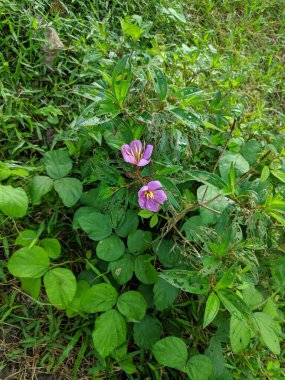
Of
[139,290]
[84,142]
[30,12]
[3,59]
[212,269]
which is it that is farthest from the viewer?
[30,12]

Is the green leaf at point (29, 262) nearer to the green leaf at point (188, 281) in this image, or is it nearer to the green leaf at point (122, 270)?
the green leaf at point (122, 270)

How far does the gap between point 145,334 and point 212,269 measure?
461 mm

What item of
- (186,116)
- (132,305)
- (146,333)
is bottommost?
(146,333)

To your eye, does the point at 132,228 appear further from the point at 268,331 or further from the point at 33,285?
the point at 268,331

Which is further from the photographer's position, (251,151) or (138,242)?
(251,151)

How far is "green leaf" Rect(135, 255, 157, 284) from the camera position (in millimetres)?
1606

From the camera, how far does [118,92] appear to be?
1434mm

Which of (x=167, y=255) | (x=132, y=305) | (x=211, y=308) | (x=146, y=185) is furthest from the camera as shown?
(x=167, y=255)

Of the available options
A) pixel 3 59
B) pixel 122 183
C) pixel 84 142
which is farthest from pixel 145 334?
pixel 3 59

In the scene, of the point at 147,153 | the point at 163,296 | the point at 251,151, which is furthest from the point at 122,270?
the point at 251,151

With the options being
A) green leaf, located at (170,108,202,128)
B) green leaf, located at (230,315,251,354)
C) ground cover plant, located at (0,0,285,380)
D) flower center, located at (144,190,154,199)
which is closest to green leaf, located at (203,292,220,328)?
ground cover plant, located at (0,0,285,380)

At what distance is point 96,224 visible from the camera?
163 centimetres

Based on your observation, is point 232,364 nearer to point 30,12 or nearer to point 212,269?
point 212,269

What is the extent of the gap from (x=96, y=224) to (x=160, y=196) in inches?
13.8
